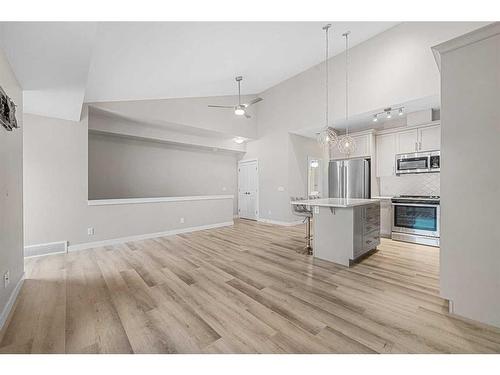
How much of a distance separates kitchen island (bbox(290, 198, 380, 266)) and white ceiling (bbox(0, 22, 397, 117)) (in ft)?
8.81

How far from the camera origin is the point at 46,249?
366cm

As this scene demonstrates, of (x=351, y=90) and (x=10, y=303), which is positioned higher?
(x=351, y=90)

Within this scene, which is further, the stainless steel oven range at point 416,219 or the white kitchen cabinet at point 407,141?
the white kitchen cabinet at point 407,141

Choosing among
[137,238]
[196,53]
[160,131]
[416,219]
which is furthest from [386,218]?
[160,131]

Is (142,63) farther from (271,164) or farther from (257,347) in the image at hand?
(271,164)

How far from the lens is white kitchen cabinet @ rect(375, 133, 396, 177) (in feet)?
16.3

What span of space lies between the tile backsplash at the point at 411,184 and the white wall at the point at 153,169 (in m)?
4.76

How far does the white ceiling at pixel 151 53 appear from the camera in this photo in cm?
178

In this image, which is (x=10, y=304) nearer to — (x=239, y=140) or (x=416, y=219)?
(x=416, y=219)

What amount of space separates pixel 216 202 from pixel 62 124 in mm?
3616

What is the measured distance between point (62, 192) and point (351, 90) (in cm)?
602

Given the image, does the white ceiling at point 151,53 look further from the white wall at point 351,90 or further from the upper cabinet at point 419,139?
the upper cabinet at point 419,139

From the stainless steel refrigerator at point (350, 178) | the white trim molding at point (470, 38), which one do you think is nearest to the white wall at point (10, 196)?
the white trim molding at point (470, 38)
